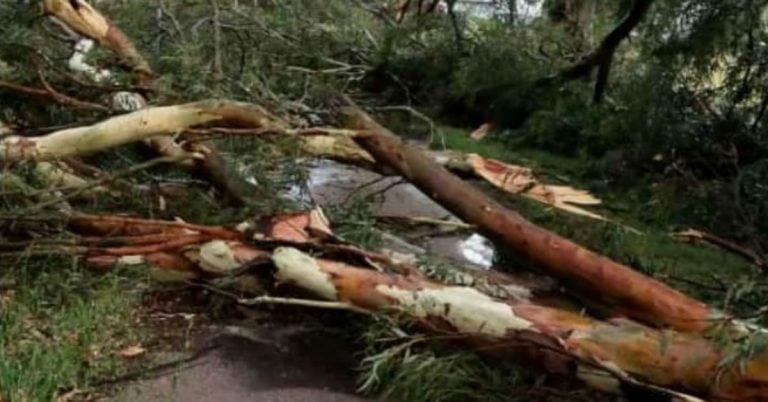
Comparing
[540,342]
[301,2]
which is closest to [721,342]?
[540,342]

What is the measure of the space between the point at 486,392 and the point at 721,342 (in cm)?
77

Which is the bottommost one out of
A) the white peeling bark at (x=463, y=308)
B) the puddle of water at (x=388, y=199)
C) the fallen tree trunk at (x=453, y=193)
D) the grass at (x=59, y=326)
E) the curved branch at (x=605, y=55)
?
the grass at (x=59, y=326)

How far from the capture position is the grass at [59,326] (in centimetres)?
302

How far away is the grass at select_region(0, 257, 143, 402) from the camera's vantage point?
119 inches

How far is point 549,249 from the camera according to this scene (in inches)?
139

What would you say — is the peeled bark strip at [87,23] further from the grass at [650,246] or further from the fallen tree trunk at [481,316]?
the grass at [650,246]

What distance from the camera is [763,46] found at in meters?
6.30

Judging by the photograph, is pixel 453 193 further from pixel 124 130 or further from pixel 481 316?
pixel 124 130

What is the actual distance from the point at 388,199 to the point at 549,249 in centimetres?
230

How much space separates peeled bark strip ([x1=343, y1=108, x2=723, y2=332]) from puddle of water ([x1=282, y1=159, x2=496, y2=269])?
0.52 meters

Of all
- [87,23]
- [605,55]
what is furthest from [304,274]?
[605,55]

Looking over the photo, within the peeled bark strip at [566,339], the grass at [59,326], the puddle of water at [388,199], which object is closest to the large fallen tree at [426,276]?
the peeled bark strip at [566,339]

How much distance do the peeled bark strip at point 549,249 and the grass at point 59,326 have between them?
3.85ft

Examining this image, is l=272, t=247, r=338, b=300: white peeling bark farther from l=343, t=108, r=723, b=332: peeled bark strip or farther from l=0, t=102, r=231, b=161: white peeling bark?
l=0, t=102, r=231, b=161: white peeling bark
